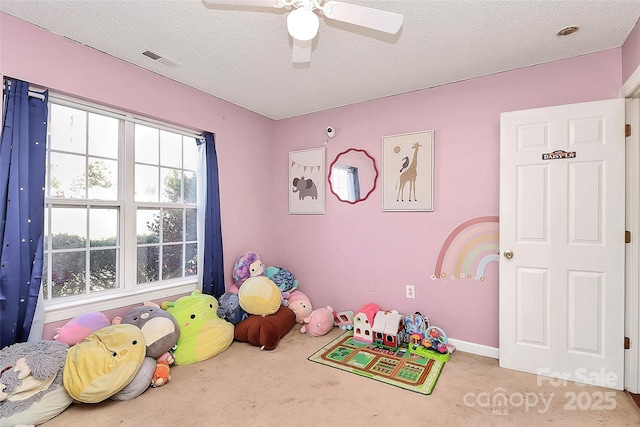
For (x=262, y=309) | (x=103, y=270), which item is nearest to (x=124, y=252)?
(x=103, y=270)

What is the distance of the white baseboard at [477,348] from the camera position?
265cm

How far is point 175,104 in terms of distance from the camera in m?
2.84

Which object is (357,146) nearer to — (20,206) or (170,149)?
(170,149)

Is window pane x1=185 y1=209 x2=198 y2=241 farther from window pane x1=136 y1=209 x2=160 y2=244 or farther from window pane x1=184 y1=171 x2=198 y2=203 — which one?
window pane x1=136 y1=209 x2=160 y2=244

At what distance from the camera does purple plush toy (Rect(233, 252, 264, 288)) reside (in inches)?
131

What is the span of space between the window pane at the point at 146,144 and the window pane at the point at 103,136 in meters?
0.17

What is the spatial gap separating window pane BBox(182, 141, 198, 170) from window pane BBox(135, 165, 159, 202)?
34 centimetres

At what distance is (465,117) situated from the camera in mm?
2799

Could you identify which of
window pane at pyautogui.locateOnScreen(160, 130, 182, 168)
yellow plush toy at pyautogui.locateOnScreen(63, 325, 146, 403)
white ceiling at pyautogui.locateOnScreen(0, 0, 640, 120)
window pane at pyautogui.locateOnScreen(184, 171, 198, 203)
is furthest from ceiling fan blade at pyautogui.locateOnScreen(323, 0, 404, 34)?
yellow plush toy at pyautogui.locateOnScreen(63, 325, 146, 403)

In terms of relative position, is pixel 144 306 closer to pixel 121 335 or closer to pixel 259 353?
pixel 121 335

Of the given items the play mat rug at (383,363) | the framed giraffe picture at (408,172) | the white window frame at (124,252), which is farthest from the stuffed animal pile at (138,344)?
the framed giraffe picture at (408,172)

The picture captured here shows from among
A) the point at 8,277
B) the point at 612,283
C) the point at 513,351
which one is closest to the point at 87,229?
the point at 8,277

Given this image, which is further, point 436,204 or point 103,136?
point 436,204

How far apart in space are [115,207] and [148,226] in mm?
318
